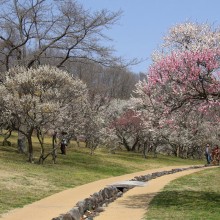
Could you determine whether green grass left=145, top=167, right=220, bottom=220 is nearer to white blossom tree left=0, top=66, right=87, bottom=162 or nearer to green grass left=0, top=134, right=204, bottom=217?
green grass left=0, top=134, right=204, bottom=217

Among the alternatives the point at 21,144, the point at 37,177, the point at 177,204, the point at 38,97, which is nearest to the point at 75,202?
the point at 177,204

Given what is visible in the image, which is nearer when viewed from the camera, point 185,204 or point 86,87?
point 185,204

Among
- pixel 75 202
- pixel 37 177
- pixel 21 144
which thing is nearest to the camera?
pixel 75 202

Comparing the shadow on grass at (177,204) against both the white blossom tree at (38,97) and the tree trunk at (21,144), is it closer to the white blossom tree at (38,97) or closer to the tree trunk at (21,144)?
the white blossom tree at (38,97)

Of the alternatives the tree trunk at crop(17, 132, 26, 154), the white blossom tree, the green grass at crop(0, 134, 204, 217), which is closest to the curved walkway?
the green grass at crop(0, 134, 204, 217)

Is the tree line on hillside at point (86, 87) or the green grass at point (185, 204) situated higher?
the tree line on hillside at point (86, 87)

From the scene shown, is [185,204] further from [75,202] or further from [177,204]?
[75,202]

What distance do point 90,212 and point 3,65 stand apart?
82.0 feet

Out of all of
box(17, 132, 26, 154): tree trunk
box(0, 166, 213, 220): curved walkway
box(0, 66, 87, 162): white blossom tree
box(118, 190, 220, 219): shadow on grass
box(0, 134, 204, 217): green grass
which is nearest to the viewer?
box(0, 166, 213, 220): curved walkway

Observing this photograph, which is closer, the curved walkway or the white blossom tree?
the curved walkway

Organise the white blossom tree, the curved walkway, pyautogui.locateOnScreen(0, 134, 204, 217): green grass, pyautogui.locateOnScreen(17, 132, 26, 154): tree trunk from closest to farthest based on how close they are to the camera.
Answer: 1. the curved walkway
2. pyautogui.locateOnScreen(0, 134, 204, 217): green grass
3. the white blossom tree
4. pyautogui.locateOnScreen(17, 132, 26, 154): tree trunk

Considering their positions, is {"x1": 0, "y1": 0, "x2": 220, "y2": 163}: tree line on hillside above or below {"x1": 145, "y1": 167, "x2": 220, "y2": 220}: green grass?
above

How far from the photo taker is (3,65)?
1387 inches

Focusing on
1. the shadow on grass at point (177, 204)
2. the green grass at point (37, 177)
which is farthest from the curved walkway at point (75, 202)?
the green grass at point (37, 177)
